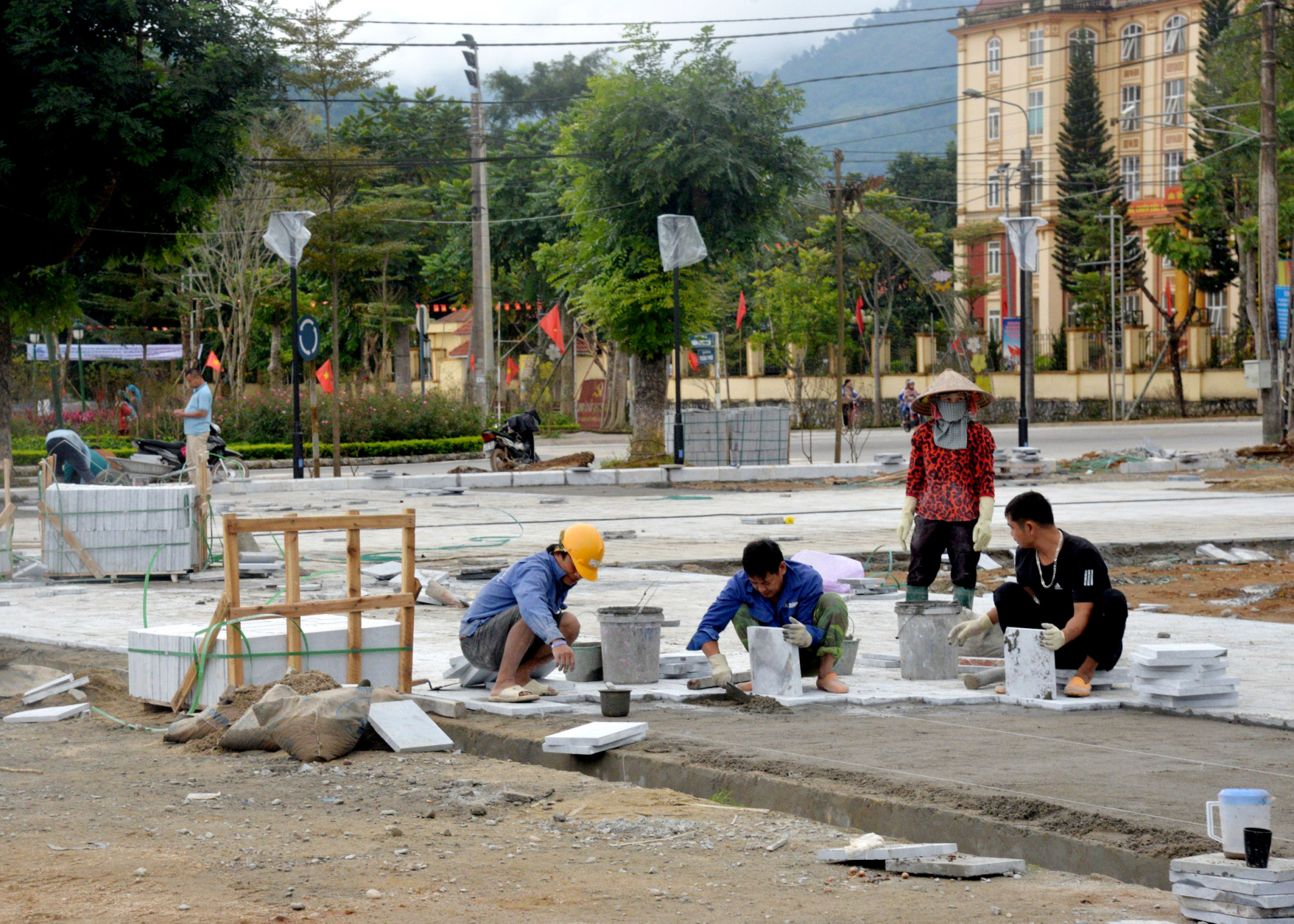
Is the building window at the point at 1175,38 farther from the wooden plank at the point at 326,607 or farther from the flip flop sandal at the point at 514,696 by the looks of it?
the flip flop sandal at the point at 514,696

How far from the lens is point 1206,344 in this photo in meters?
57.2

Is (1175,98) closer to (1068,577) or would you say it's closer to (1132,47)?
(1132,47)

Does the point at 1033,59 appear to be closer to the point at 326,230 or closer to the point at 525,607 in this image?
the point at 326,230

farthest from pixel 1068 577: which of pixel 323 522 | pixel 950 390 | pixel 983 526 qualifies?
pixel 323 522

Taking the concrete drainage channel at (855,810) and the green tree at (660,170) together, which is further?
the green tree at (660,170)

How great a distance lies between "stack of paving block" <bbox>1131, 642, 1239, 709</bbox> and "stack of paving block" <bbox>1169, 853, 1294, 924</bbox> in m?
2.85

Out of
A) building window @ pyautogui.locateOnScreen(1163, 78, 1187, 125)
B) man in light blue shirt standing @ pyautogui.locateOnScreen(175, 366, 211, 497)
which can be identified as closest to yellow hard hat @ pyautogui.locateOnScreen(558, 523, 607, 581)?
man in light blue shirt standing @ pyautogui.locateOnScreen(175, 366, 211, 497)

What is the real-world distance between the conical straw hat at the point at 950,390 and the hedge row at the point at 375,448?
24654 mm

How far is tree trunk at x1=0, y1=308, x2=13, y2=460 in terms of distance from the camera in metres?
24.3

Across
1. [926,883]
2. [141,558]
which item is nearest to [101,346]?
[141,558]

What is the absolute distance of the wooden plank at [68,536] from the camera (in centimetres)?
1348

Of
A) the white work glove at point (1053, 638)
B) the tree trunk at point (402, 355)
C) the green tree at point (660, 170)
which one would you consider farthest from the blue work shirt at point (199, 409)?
the tree trunk at point (402, 355)

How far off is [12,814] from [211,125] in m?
19.3

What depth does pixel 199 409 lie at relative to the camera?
19625mm
